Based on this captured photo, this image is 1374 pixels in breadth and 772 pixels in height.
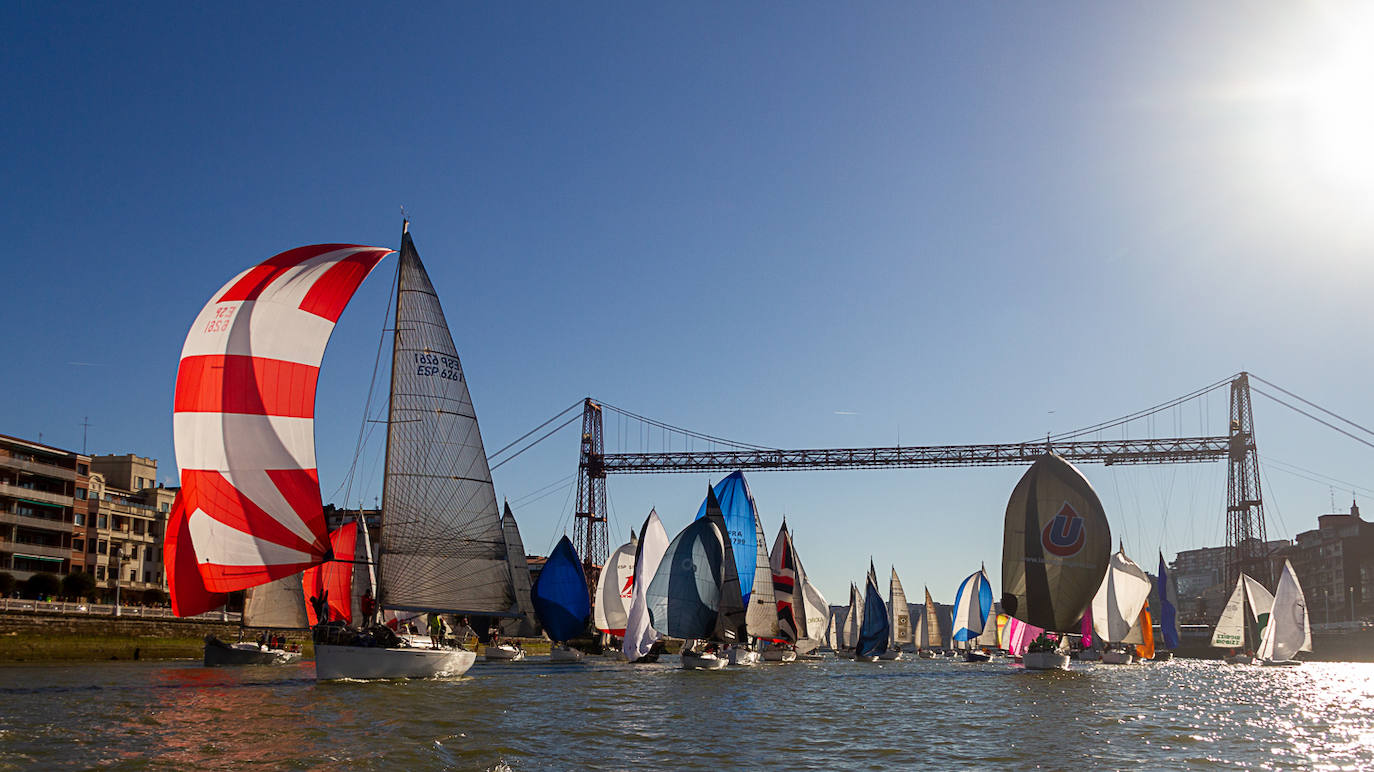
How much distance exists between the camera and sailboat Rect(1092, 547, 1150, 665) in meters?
48.4

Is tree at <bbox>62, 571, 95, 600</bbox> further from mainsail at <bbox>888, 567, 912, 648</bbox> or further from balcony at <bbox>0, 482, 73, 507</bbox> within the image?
mainsail at <bbox>888, 567, 912, 648</bbox>

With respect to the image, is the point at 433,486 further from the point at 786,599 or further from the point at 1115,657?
the point at 1115,657

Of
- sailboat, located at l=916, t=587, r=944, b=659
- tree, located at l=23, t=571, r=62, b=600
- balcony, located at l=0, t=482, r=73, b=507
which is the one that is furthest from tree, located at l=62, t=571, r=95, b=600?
sailboat, located at l=916, t=587, r=944, b=659

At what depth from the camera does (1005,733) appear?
16984mm

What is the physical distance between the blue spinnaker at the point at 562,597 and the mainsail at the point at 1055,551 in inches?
744

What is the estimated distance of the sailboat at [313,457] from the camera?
21.1 metres

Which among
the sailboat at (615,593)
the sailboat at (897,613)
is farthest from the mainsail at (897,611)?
the sailboat at (615,593)

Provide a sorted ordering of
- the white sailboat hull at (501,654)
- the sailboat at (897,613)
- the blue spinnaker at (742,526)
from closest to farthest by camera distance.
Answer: the blue spinnaker at (742,526)
the white sailboat hull at (501,654)
the sailboat at (897,613)

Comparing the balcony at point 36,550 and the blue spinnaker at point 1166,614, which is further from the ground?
the balcony at point 36,550

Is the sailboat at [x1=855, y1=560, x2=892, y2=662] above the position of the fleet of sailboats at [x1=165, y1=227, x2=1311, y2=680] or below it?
below

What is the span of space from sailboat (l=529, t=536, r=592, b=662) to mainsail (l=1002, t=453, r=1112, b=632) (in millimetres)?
18901

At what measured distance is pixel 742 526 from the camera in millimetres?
40031

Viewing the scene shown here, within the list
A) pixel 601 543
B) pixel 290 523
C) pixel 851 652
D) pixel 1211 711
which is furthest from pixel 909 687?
pixel 601 543

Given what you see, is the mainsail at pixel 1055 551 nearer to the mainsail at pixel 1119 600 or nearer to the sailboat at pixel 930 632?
the mainsail at pixel 1119 600
